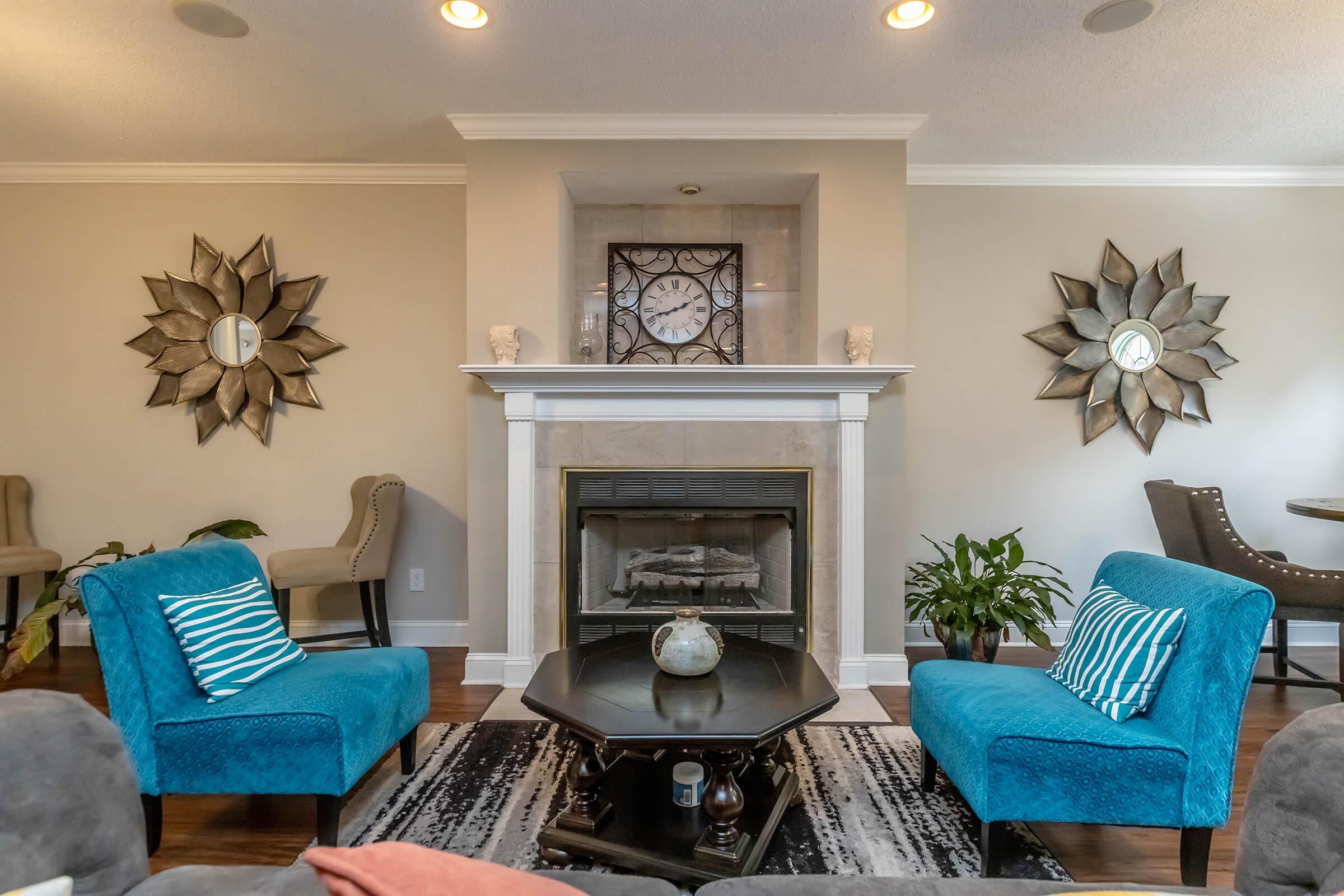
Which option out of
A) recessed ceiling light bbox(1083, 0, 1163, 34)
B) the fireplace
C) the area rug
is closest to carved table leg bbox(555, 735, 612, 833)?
the area rug

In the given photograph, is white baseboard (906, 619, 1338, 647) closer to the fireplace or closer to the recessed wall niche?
the fireplace

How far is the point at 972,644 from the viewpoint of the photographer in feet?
10.1

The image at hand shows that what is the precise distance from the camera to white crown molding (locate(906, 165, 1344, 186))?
384cm

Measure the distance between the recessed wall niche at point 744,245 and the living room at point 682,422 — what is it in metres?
0.02

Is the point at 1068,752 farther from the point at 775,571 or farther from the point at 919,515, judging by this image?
the point at 919,515

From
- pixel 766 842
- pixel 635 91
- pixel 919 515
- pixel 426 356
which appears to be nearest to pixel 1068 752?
pixel 766 842

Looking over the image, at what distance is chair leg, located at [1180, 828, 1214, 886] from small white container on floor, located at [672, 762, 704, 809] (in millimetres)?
1152

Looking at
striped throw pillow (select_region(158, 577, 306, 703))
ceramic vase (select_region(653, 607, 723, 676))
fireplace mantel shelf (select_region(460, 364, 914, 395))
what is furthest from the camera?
fireplace mantel shelf (select_region(460, 364, 914, 395))

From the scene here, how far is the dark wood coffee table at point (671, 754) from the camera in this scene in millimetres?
1743

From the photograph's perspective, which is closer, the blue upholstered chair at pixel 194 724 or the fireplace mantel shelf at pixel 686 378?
the blue upholstered chair at pixel 194 724

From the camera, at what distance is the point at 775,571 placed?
3463 millimetres

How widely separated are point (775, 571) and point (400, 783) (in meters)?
1.83

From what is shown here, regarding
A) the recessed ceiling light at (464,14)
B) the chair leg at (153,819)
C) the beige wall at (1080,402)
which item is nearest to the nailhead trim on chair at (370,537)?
the chair leg at (153,819)

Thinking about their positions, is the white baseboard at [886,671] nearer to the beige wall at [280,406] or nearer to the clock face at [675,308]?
the clock face at [675,308]
